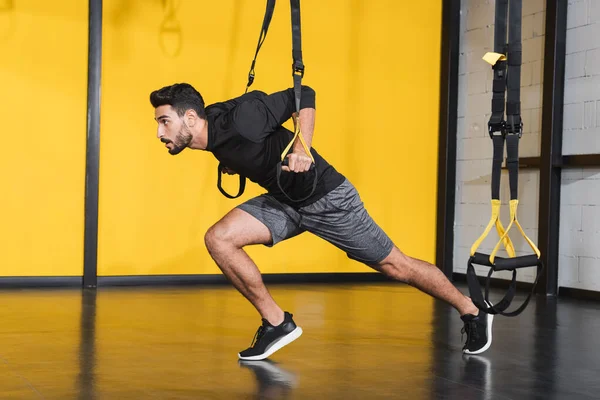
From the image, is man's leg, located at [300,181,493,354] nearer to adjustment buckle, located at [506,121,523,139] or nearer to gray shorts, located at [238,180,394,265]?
gray shorts, located at [238,180,394,265]

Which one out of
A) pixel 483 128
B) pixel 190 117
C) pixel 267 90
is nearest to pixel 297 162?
pixel 190 117

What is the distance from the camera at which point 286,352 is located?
12.7 ft

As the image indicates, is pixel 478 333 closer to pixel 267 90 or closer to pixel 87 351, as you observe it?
pixel 87 351

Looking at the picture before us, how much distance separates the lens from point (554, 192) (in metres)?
6.71

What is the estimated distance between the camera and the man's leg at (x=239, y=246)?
3566 mm

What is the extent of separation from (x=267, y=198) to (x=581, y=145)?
3605mm

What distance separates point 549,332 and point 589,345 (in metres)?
0.42

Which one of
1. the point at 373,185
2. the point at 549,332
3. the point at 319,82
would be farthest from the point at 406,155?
the point at 549,332

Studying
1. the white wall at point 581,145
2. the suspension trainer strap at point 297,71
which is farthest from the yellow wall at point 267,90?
the suspension trainer strap at point 297,71

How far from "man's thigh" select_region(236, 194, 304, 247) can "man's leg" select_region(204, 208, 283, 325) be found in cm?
2

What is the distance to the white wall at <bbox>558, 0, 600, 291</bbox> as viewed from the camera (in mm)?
6422

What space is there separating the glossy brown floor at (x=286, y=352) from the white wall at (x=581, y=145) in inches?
22.5

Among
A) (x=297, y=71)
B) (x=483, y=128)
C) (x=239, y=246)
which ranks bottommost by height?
(x=239, y=246)

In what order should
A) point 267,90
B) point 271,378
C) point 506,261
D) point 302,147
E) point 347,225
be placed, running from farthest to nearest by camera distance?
point 267,90 → point 347,225 → point 302,147 → point 271,378 → point 506,261
